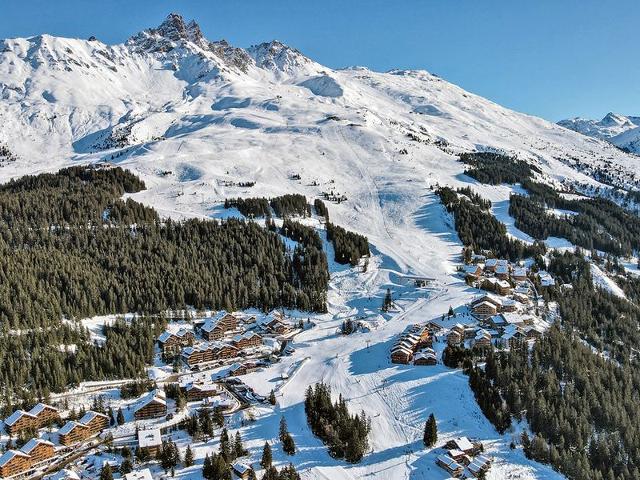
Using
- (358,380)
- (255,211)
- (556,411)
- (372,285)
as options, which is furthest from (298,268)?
(556,411)

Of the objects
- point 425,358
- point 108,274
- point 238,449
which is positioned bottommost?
point 238,449

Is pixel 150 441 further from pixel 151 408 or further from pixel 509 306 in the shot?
pixel 509 306

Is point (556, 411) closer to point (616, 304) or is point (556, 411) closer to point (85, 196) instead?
point (616, 304)

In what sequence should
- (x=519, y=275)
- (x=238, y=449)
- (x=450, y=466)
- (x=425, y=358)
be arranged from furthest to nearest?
1. (x=519, y=275)
2. (x=425, y=358)
3. (x=238, y=449)
4. (x=450, y=466)

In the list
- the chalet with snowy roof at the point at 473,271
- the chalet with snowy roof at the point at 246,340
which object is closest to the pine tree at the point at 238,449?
the chalet with snowy roof at the point at 246,340

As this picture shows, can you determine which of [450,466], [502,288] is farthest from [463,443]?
[502,288]

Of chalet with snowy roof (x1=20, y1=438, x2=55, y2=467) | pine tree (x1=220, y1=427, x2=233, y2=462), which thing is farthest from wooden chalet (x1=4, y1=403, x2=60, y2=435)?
pine tree (x1=220, y1=427, x2=233, y2=462)

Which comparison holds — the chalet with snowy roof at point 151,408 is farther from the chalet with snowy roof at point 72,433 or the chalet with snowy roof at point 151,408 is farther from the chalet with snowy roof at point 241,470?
the chalet with snowy roof at point 241,470
